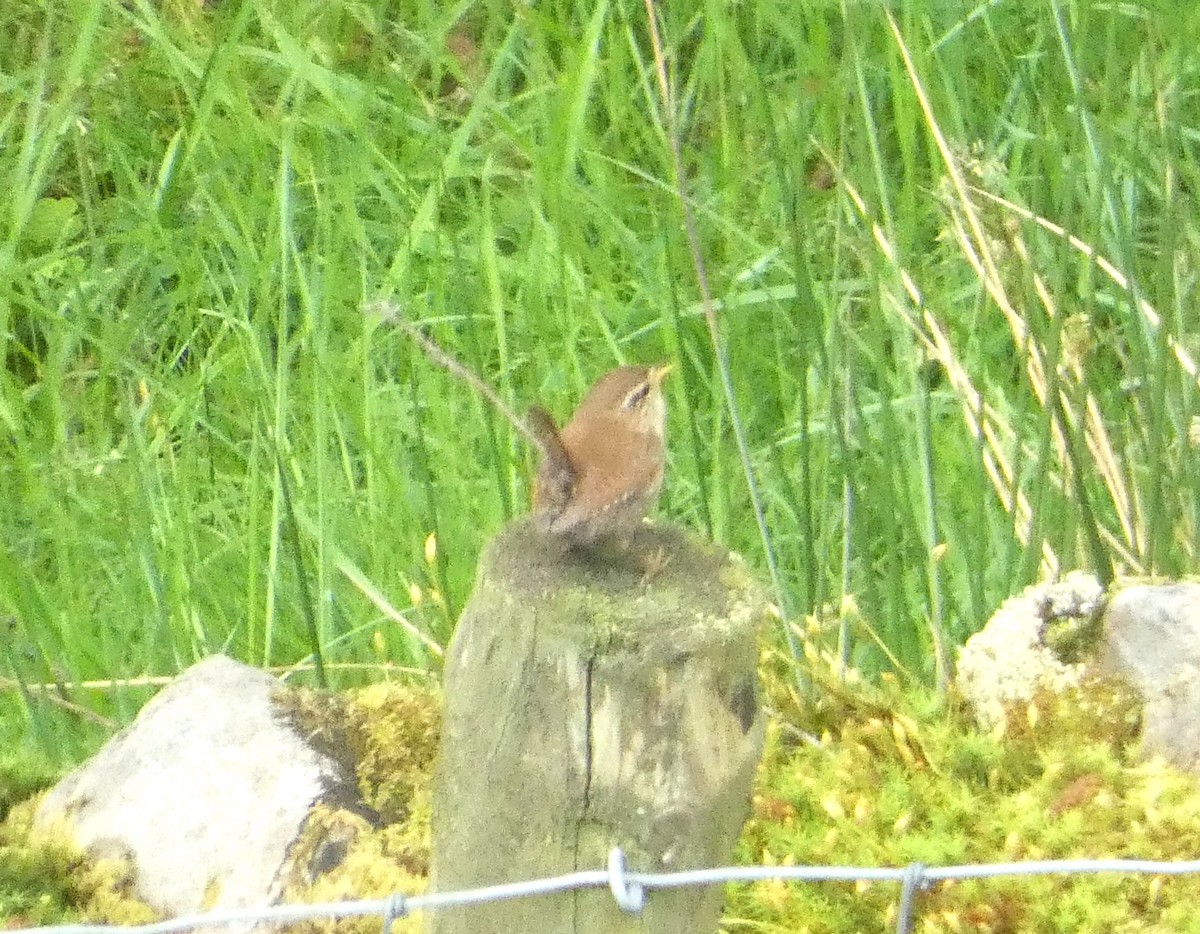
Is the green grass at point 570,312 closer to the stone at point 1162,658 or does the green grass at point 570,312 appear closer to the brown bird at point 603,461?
the stone at point 1162,658

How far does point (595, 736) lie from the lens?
57.4 inches

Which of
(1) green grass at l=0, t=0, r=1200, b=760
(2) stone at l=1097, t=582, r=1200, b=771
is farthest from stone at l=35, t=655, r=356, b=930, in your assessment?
(2) stone at l=1097, t=582, r=1200, b=771

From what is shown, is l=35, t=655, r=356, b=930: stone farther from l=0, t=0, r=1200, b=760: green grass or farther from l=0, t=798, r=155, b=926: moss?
l=0, t=0, r=1200, b=760: green grass

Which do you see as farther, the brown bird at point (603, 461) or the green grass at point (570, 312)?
the green grass at point (570, 312)

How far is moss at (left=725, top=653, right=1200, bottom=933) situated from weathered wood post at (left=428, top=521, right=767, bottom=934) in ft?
1.86

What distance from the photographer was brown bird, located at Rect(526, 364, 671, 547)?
67.4 inches

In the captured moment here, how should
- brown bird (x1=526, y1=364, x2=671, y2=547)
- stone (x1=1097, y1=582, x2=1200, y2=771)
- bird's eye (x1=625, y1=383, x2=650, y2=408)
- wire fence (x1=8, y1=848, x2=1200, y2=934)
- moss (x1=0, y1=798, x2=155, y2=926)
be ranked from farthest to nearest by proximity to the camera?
1. stone (x1=1097, y1=582, x2=1200, y2=771)
2. moss (x1=0, y1=798, x2=155, y2=926)
3. bird's eye (x1=625, y1=383, x2=650, y2=408)
4. brown bird (x1=526, y1=364, x2=671, y2=547)
5. wire fence (x1=8, y1=848, x2=1200, y2=934)

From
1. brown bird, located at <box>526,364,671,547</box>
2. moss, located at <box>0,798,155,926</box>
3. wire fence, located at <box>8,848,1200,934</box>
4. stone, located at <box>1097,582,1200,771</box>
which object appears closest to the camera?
wire fence, located at <box>8,848,1200,934</box>

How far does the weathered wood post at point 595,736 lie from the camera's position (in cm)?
146

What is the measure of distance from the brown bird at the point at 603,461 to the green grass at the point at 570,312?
274 mm

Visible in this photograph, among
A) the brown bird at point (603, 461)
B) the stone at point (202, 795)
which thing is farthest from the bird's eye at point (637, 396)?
the stone at point (202, 795)

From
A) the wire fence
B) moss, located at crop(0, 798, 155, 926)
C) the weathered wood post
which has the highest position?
the weathered wood post

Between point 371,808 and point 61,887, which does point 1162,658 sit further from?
point 61,887

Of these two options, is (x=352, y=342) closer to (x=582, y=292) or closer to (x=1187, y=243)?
(x=582, y=292)
